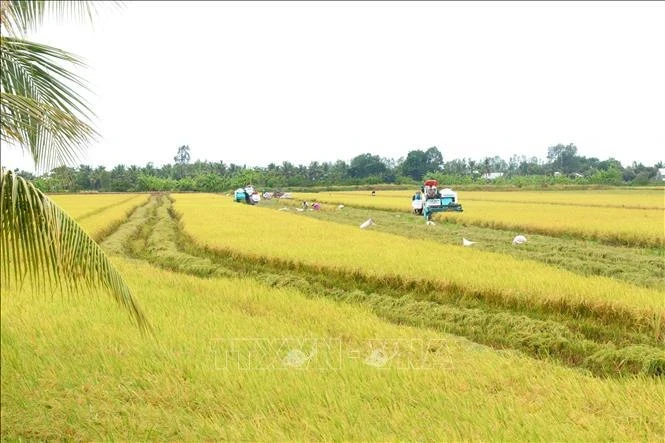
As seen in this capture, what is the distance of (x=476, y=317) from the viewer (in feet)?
19.7

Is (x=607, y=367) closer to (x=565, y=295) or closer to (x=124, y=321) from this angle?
(x=565, y=295)

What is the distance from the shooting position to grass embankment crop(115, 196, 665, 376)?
4.68 m

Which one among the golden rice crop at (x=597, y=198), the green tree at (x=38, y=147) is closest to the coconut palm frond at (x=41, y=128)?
the green tree at (x=38, y=147)

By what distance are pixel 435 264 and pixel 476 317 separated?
249 centimetres

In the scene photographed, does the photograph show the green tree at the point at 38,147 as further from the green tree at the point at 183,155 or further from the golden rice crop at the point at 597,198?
the green tree at the point at 183,155

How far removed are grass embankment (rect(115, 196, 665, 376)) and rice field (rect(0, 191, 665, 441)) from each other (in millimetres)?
25

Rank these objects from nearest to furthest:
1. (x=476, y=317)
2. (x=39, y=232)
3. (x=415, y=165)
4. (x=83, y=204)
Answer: (x=39, y=232) < (x=476, y=317) < (x=83, y=204) < (x=415, y=165)

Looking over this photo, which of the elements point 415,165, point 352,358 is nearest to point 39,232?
point 352,358

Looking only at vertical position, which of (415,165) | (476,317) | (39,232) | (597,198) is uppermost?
(415,165)

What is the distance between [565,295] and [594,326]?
1.97 ft

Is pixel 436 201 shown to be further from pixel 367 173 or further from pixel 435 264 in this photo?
pixel 367 173

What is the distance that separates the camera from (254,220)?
18.4 m

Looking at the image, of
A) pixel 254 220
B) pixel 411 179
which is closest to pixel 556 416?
pixel 254 220

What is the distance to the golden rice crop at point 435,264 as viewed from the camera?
20.3ft
